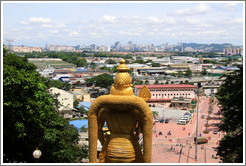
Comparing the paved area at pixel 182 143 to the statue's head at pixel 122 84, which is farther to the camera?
the paved area at pixel 182 143

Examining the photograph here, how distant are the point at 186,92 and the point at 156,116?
530 inches

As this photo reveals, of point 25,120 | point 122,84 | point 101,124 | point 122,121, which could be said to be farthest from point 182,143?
point 122,84

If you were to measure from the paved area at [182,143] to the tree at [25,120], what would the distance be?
32.8 ft

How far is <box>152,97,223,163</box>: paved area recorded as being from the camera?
72.5 feet

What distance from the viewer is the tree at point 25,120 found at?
1188cm

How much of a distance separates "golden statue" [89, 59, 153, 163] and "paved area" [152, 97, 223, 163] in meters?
12.3

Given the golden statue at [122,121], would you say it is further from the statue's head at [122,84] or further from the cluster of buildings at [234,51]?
the cluster of buildings at [234,51]

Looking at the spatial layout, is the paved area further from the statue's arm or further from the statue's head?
the statue's head

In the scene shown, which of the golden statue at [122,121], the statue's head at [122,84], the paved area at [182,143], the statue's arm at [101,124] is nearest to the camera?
the golden statue at [122,121]

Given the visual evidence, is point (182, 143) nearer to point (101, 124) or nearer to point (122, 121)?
point (101, 124)

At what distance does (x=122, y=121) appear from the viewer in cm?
823

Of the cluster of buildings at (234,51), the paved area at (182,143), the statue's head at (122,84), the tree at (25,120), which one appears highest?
the cluster of buildings at (234,51)

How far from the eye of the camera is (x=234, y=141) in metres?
12.8

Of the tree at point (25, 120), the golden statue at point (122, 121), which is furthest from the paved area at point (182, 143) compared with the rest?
the golden statue at point (122, 121)
